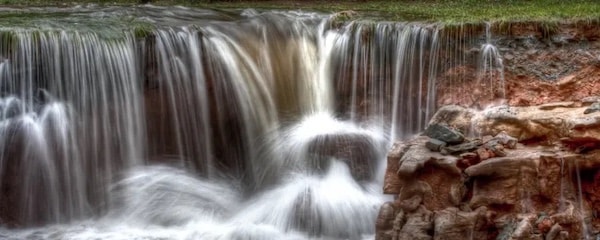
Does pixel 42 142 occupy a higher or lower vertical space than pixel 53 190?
higher

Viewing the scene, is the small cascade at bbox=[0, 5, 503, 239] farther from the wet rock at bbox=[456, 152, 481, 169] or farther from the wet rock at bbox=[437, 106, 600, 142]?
the wet rock at bbox=[456, 152, 481, 169]

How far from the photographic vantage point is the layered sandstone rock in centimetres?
768

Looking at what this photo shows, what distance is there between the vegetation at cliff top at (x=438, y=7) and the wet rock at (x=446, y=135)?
3858mm

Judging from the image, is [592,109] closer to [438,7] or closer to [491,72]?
[491,72]

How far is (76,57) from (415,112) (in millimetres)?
5292

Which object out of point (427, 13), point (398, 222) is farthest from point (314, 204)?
point (427, 13)

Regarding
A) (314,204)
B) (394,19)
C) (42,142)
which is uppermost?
(394,19)

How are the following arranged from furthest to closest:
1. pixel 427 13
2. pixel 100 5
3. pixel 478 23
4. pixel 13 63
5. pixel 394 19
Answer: pixel 100 5 → pixel 427 13 → pixel 394 19 → pixel 478 23 → pixel 13 63

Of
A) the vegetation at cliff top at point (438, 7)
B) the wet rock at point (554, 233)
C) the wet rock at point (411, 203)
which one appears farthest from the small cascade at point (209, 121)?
the wet rock at point (554, 233)

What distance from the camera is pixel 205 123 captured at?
37.6ft

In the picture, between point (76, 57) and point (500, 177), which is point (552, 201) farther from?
point (76, 57)

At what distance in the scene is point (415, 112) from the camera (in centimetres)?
1163

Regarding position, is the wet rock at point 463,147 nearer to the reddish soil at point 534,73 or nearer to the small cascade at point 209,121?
the small cascade at point 209,121

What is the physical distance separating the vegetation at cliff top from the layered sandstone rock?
412 centimetres
